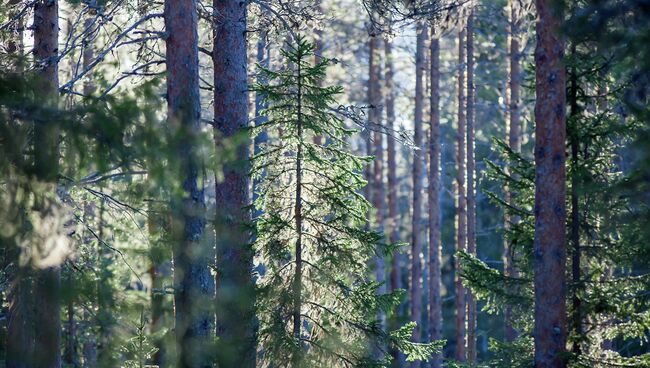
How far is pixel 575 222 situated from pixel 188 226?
5.43 meters

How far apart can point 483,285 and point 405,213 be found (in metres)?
33.5

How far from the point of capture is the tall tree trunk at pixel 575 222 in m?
10.4

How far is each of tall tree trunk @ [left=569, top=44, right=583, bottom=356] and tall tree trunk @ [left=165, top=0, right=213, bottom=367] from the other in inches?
199

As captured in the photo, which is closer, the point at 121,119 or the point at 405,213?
the point at 121,119

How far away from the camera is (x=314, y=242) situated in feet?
31.1

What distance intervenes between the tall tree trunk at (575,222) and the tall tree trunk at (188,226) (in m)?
5.06

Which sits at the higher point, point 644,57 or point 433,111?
point 433,111

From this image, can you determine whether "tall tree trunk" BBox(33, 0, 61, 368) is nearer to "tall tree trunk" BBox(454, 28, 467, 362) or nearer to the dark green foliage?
the dark green foliage

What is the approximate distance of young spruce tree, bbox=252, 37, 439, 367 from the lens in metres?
9.20

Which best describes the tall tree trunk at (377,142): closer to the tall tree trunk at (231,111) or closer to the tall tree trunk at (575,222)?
the tall tree trunk at (231,111)

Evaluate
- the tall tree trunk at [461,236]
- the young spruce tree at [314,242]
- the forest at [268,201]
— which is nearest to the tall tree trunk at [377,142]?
the tall tree trunk at [461,236]

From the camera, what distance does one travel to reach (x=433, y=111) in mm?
19938

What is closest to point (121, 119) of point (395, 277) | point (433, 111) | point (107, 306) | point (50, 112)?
point (50, 112)

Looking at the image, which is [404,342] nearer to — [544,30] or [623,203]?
[623,203]
